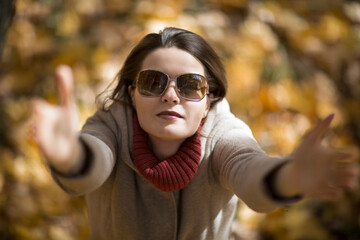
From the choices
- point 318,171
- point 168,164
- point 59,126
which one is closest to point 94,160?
point 59,126

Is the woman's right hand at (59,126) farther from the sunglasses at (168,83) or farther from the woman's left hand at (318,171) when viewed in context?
the woman's left hand at (318,171)

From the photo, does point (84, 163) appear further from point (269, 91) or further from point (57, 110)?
point (269, 91)

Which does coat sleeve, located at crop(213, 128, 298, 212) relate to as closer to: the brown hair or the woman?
the woman

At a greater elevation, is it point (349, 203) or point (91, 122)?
point (91, 122)

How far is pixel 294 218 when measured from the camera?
2180 mm

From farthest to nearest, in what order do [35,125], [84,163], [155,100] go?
1. [155,100]
2. [84,163]
3. [35,125]

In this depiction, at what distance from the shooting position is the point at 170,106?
44.4 inches

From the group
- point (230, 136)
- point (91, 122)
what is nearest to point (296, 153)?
point (230, 136)

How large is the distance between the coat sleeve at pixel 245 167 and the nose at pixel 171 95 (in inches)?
8.1

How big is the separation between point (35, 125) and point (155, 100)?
39 centimetres

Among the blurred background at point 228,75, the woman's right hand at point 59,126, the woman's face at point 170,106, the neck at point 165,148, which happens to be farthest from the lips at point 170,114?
the blurred background at point 228,75

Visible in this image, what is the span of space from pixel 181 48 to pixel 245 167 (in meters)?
0.41

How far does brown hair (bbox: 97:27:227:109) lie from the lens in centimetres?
121

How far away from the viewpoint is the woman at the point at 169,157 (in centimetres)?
96
